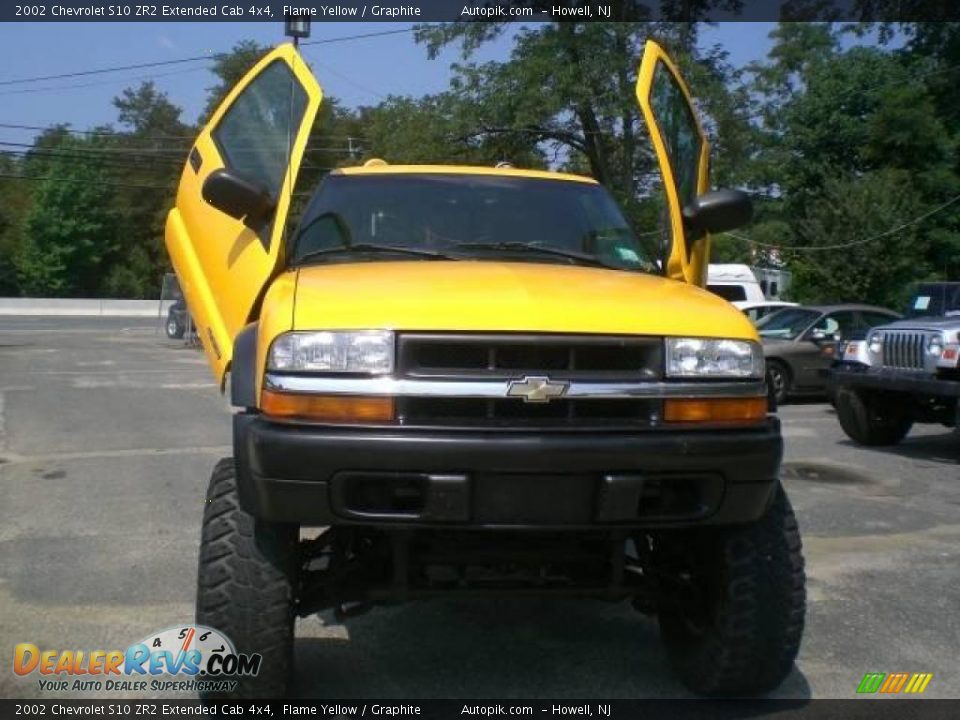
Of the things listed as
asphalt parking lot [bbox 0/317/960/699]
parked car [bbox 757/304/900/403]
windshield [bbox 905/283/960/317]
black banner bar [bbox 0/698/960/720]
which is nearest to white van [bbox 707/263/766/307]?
parked car [bbox 757/304/900/403]

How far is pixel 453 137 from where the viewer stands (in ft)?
92.4

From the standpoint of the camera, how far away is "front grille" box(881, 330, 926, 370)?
9.88m

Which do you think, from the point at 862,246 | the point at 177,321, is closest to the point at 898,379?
the point at 862,246

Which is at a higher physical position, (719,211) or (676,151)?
(676,151)

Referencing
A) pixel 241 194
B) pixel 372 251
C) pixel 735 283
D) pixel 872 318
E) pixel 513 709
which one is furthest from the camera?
pixel 735 283

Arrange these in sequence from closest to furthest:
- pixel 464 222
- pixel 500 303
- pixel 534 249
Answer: pixel 500 303, pixel 534 249, pixel 464 222

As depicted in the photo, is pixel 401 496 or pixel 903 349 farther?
pixel 903 349

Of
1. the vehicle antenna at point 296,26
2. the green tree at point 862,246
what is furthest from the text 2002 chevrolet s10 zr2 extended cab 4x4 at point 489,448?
the green tree at point 862,246

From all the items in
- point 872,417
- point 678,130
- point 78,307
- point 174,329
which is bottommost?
point 78,307

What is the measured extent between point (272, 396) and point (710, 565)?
1.69 meters

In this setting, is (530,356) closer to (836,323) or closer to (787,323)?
(787,323)

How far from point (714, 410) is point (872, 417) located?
790 cm

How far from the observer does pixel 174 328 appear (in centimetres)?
2972

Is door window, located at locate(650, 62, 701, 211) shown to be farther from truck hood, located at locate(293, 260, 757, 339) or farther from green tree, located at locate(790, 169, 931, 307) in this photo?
green tree, located at locate(790, 169, 931, 307)
